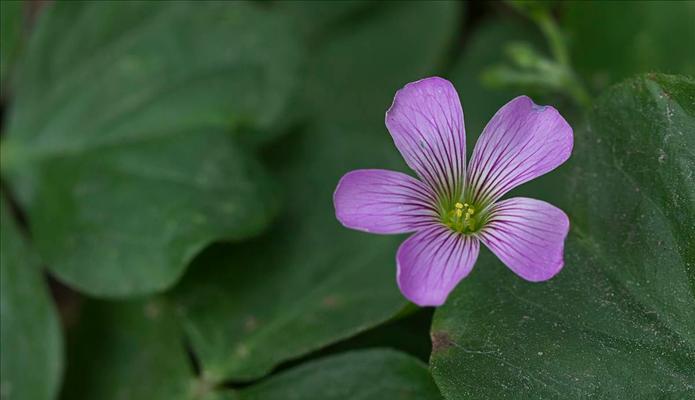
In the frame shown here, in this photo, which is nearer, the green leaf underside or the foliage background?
the foliage background

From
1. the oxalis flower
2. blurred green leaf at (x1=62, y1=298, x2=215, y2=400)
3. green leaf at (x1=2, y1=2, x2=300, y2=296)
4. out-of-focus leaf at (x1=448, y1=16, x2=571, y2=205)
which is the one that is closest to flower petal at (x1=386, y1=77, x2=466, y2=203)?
the oxalis flower

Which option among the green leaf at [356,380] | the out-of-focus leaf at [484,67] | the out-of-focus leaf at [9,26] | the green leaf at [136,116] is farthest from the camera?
the out-of-focus leaf at [484,67]

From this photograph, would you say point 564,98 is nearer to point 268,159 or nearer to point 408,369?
point 268,159

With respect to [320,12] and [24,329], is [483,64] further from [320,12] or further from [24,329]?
[24,329]

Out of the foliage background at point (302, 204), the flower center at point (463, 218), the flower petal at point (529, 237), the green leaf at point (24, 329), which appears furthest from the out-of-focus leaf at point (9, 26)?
the flower petal at point (529, 237)

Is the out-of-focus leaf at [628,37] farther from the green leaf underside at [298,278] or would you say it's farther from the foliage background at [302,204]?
the green leaf underside at [298,278]

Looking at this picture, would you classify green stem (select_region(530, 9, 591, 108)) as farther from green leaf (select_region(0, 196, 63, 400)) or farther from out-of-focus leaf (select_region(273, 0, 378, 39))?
green leaf (select_region(0, 196, 63, 400))

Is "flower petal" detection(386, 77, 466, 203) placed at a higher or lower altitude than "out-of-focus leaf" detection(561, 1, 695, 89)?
higher
